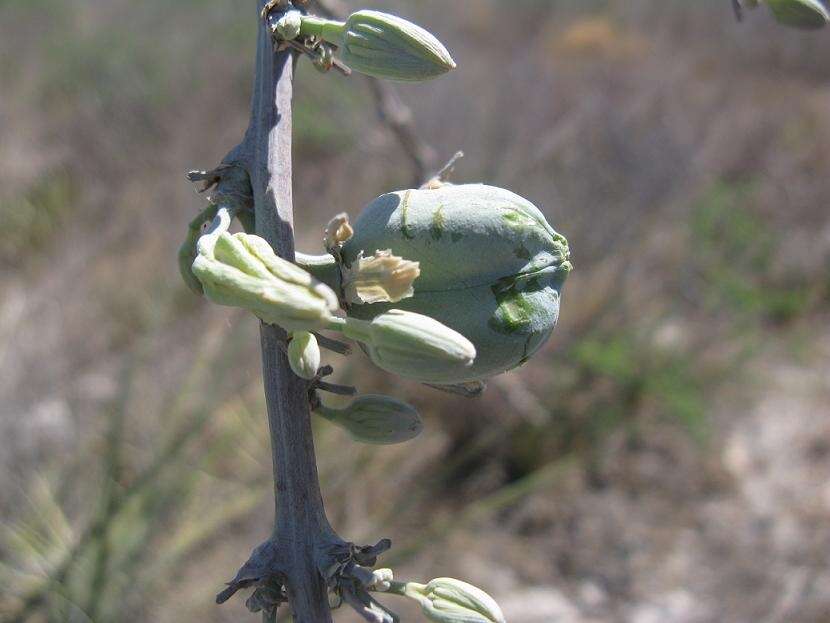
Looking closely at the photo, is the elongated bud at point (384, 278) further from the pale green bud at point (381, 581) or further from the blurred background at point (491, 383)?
the blurred background at point (491, 383)

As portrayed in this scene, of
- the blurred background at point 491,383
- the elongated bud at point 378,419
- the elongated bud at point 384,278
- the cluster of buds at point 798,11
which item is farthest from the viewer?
the blurred background at point 491,383

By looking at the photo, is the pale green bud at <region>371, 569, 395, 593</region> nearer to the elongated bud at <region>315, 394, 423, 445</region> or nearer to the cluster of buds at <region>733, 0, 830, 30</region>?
the elongated bud at <region>315, 394, 423, 445</region>

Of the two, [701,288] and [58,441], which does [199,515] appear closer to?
[58,441]

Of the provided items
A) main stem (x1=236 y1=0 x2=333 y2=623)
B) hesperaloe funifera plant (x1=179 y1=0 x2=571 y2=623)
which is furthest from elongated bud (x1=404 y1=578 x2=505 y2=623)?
main stem (x1=236 y1=0 x2=333 y2=623)

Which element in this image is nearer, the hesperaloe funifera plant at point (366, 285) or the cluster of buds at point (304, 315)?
the cluster of buds at point (304, 315)

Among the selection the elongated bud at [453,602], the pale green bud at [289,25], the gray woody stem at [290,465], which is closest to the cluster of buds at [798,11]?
the pale green bud at [289,25]

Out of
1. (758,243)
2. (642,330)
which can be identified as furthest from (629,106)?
(642,330)
